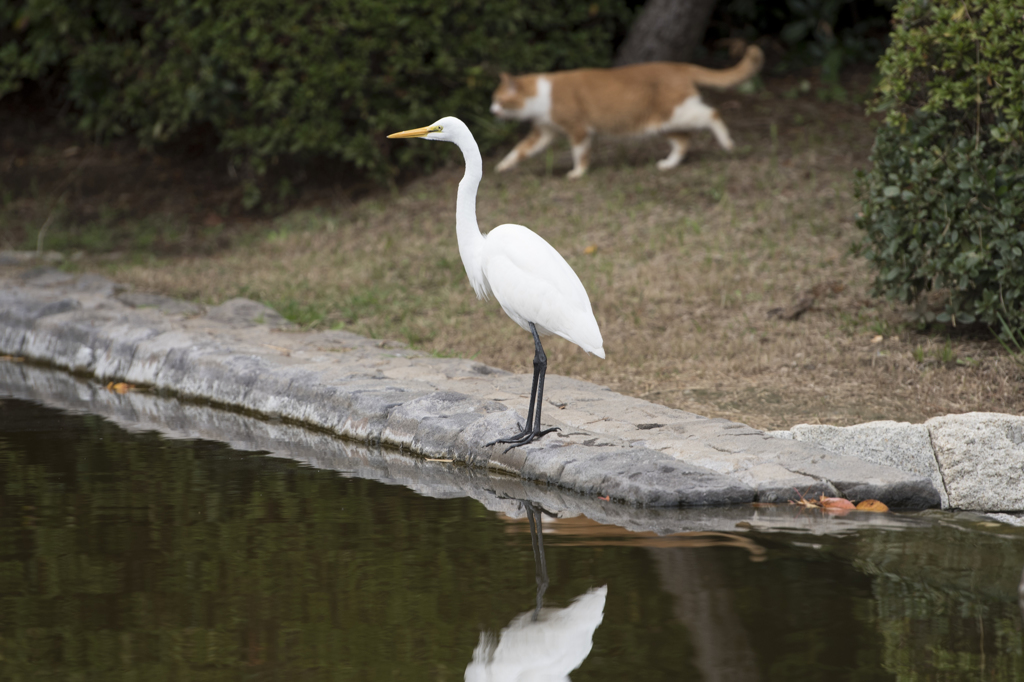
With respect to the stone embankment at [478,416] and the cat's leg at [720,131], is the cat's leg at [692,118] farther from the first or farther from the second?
the stone embankment at [478,416]

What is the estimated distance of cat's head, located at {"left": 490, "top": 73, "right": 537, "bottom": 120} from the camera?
30.0ft

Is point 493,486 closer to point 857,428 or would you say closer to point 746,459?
point 746,459

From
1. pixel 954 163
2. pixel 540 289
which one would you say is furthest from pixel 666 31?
pixel 540 289

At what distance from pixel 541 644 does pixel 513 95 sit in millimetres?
6944

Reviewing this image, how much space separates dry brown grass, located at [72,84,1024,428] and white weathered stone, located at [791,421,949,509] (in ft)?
2.14

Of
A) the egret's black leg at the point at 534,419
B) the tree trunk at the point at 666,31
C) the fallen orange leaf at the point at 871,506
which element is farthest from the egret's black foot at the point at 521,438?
the tree trunk at the point at 666,31

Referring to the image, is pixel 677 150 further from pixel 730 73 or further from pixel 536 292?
pixel 536 292

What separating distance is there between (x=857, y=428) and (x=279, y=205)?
291 inches

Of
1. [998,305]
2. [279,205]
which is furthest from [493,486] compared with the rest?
[279,205]

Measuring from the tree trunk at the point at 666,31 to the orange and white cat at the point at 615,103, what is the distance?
4.27 feet

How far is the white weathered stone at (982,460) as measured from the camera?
3.86m

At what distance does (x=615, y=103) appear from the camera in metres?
9.12

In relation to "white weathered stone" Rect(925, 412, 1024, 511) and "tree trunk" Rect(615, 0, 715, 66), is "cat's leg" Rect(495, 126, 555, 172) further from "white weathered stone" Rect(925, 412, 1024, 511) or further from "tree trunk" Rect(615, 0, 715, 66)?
"white weathered stone" Rect(925, 412, 1024, 511)

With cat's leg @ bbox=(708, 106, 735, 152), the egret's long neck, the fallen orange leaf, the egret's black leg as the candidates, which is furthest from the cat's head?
the fallen orange leaf
